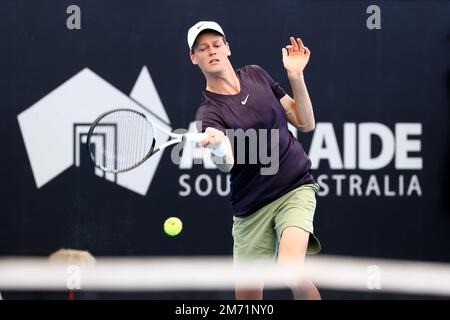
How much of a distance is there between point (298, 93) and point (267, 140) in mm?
263

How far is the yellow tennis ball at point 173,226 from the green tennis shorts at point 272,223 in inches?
50.9

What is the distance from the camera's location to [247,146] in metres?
4.71

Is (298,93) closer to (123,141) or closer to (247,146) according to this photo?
(247,146)

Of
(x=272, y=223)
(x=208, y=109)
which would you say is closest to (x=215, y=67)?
(x=208, y=109)

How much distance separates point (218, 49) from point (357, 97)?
1.74m

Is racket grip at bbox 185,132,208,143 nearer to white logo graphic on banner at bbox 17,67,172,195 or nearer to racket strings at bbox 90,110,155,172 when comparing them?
racket strings at bbox 90,110,155,172

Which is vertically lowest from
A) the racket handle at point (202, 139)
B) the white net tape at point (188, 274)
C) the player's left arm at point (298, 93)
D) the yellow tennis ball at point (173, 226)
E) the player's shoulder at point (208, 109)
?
the white net tape at point (188, 274)

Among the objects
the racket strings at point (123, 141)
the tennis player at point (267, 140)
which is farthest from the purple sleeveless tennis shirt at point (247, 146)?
the racket strings at point (123, 141)

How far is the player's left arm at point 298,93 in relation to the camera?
4.78 metres

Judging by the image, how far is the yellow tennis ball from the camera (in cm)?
616

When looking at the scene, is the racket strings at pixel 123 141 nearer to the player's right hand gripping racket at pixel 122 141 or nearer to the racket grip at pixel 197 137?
the player's right hand gripping racket at pixel 122 141

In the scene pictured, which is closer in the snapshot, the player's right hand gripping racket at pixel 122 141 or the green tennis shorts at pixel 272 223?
the green tennis shorts at pixel 272 223

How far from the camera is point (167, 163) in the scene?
6227 mm

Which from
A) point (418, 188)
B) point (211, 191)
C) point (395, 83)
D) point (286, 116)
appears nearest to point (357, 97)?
point (395, 83)
